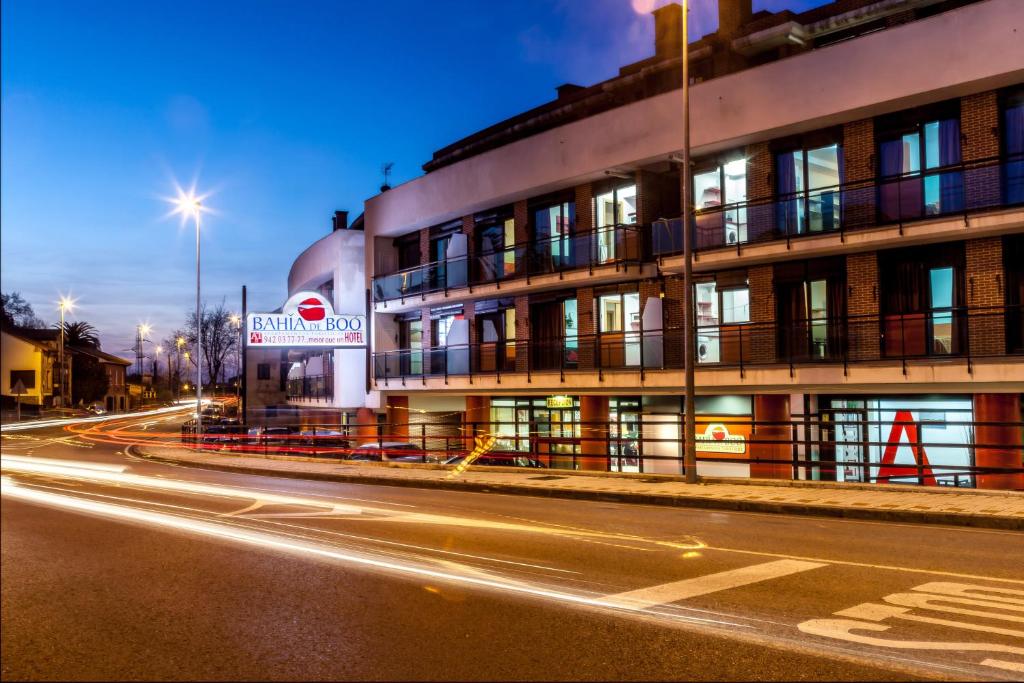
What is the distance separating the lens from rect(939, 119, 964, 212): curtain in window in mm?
21297

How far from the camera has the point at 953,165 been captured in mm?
21375

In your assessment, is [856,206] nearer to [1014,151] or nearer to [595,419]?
[1014,151]

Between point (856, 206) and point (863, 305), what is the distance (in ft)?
8.10

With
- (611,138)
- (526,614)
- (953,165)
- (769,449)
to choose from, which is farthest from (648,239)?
(526,614)

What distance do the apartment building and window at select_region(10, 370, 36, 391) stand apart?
13.0 meters

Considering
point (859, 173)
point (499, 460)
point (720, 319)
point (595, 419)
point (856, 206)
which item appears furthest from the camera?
point (595, 419)

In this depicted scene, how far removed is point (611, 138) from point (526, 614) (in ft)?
76.3

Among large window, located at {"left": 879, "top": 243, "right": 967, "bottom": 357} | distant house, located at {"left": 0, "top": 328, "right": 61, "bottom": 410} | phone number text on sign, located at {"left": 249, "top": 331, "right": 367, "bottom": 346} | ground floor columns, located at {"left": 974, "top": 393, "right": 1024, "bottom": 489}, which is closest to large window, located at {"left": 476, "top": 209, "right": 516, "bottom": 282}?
phone number text on sign, located at {"left": 249, "top": 331, "right": 367, "bottom": 346}

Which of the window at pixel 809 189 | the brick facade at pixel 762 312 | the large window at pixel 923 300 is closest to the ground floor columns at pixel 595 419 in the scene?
the brick facade at pixel 762 312

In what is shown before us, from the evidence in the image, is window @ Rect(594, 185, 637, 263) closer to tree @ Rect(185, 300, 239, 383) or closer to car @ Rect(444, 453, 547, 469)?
car @ Rect(444, 453, 547, 469)

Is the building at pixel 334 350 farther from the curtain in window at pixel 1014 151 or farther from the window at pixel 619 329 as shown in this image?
the curtain in window at pixel 1014 151

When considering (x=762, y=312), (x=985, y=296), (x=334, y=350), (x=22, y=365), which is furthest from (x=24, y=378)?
(x=334, y=350)

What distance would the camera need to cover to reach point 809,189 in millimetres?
23953

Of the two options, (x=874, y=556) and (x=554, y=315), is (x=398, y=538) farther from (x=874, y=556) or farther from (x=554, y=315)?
(x=554, y=315)
